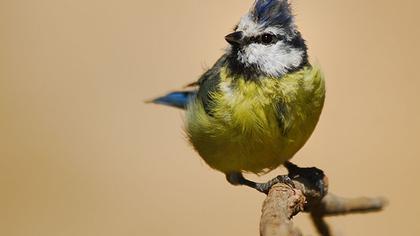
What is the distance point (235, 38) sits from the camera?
6.41ft

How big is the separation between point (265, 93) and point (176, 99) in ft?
2.28

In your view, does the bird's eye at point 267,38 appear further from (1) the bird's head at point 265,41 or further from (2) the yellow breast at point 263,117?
(2) the yellow breast at point 263,117

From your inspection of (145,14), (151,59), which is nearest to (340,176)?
(151,59)

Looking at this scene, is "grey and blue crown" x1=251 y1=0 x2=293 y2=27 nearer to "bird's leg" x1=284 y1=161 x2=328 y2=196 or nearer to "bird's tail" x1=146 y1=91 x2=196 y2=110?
"bird's leg" x1=284 y1=161 x2=328 y2=196

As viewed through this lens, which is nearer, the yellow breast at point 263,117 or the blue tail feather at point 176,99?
the yellow breast at point 263,117

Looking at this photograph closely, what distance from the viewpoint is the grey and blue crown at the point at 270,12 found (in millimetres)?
1971

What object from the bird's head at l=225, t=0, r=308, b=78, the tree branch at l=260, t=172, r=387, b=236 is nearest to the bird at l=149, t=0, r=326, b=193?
the bird's head at l=225, t=0, r=308, b=78

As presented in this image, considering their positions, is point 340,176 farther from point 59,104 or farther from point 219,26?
point 59,104

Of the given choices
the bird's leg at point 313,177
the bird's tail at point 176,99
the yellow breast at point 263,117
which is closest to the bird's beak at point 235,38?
the yellow breast at point 263,117

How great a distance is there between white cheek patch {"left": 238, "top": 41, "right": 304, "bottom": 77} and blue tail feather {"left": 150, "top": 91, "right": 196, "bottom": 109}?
1.71ft

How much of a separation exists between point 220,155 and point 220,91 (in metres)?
0.18

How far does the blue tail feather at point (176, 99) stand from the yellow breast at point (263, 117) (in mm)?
441

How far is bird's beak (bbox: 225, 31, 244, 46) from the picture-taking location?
1949 mm

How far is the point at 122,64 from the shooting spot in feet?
12.5
